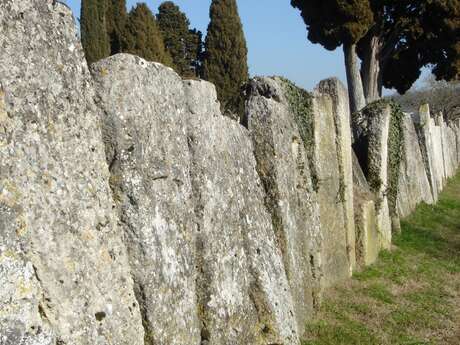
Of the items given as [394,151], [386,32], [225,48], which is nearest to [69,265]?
[394,151]

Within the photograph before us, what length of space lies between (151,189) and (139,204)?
0.14 metres

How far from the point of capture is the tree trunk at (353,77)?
22578 mm

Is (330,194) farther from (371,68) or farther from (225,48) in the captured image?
(225,48)

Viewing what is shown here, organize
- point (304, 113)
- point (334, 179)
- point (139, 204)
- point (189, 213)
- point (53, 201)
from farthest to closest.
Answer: point (334, 179) → point (304, 113) → point (189, 213) → point (139, 204) → point (53, 201)

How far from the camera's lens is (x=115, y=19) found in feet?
124

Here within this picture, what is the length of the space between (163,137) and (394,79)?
2490 centimetres

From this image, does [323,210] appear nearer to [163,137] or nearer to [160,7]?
[163,137]

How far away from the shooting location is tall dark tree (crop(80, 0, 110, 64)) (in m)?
30.7

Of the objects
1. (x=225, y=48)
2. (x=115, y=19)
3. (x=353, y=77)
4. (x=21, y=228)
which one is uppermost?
(x=115, y=19)

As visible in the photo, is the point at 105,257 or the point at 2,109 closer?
the point at 2,109

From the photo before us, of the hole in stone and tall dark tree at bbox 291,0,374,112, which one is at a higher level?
tall dark tree at bbox 291,0,374,112

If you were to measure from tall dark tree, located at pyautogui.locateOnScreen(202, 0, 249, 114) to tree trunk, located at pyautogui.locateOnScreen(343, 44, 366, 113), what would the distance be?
13475 mm

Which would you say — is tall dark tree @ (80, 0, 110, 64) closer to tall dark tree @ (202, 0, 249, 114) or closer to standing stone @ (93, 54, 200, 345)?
tall dark tree @ (202, 0, 249, 114)

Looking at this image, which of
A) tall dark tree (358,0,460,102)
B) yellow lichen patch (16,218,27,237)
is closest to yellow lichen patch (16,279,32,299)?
yellow lichen patch (16,218,27,237)
